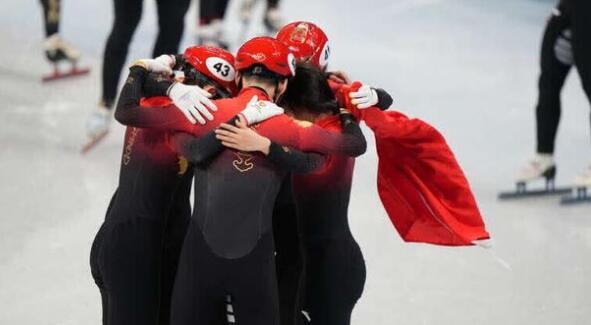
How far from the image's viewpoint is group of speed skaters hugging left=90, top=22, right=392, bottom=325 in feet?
10.6

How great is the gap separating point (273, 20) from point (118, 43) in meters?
2.57

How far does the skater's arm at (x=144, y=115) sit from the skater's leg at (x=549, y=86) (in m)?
3.18

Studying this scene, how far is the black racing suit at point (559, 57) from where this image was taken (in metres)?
5.73

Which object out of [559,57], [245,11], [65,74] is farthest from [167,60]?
[245,11]

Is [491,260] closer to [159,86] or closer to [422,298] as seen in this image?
[422,298]

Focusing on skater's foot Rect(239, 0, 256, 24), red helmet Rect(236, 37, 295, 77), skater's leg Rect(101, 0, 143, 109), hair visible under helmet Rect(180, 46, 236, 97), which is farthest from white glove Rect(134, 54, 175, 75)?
skater's foot Rect(239, 0, 256, 24)

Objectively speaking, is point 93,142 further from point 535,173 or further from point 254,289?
point 254,289

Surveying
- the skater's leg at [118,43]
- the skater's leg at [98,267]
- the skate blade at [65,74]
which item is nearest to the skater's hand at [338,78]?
the skater's leg at [98,267]

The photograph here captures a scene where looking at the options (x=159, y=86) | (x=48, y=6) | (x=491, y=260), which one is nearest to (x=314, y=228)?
(x=159, y=86)

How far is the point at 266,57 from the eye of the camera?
330 centimetres

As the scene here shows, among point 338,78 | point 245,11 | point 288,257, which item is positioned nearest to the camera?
point 288,257

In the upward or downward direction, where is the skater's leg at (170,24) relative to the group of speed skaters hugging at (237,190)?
downward

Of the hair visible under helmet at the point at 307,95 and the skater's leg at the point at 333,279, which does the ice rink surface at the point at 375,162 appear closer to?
the skater's leg at the point at 333,279

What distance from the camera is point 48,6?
292 inches
